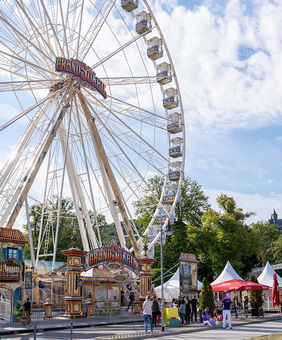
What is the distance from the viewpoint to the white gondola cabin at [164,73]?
3316cm

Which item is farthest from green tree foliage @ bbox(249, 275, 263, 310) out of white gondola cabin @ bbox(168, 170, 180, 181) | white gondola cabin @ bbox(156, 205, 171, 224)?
white gondola cabin @ bbox(168, 170, 180, 181)

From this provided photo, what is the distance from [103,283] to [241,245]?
78.3 feet

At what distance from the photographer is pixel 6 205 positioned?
23641mm

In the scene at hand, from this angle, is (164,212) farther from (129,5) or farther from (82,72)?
(129,5)

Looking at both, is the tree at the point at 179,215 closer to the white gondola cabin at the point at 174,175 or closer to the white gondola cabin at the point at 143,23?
the white gondola cabin at the point at 174,175

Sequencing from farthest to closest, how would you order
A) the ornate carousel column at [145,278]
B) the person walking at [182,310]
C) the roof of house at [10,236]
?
the ornate carousel column at [145,278] < the person walking at [182,310] < the roof of house at [10,236]

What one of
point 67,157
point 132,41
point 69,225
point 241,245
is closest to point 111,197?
point 67,157

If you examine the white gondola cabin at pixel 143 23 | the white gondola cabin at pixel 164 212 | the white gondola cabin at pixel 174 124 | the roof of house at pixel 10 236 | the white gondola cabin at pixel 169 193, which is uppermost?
the white gondola cabin at pixel 143 23

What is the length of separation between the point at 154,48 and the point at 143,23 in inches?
76.3

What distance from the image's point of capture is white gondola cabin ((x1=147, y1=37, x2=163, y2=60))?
32781 mm

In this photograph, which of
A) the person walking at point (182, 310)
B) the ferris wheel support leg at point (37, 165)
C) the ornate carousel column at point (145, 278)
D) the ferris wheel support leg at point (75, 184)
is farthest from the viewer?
the ferris wheel support leg at point (75, 184)

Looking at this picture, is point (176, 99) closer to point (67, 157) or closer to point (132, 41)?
point (132, 41)

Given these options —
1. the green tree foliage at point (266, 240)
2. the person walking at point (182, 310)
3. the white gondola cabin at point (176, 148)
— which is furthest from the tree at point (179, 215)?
the person walking at point (182, 310)

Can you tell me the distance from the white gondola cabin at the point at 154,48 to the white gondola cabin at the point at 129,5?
2.66m
